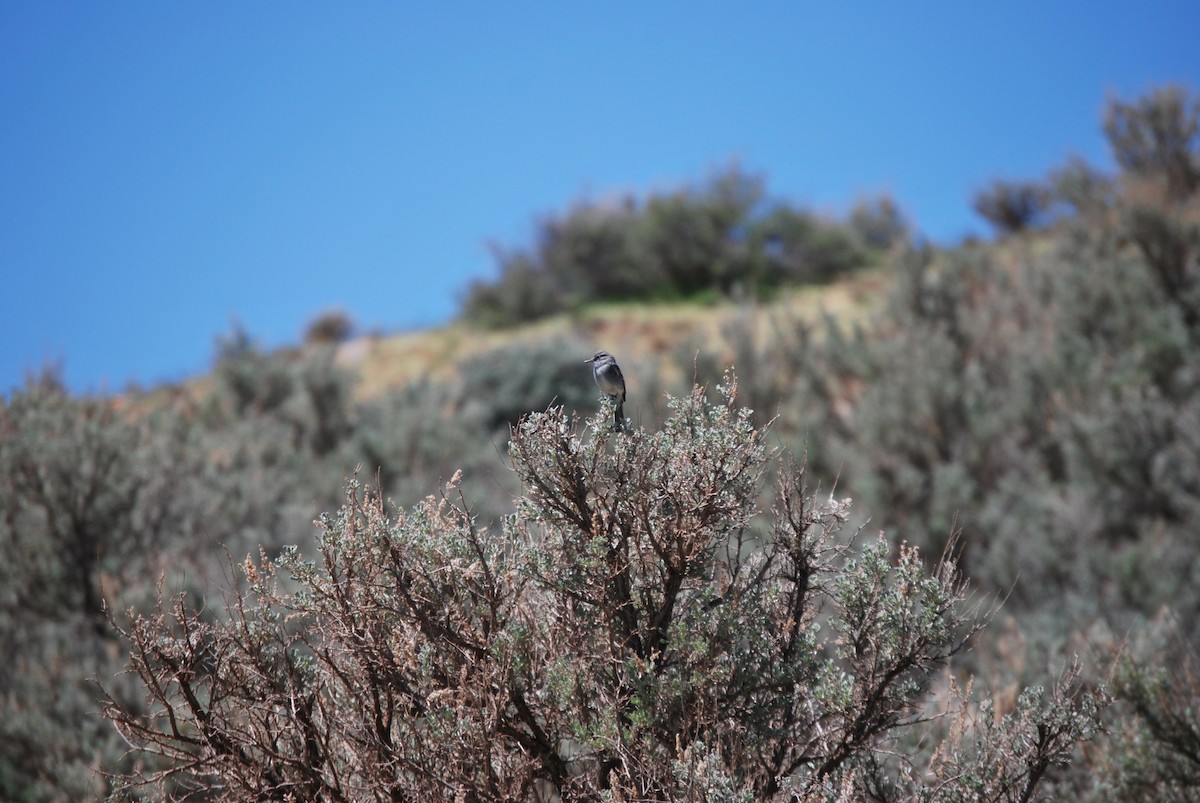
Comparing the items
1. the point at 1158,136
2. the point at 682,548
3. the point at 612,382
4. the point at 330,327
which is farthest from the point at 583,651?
the point at 330,327

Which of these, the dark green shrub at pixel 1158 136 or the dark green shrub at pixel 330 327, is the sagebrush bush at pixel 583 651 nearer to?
the dark green shrub at pixel 1158 136

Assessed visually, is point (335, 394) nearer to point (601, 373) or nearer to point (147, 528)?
point (147, 528)

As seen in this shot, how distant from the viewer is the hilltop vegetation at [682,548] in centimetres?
457

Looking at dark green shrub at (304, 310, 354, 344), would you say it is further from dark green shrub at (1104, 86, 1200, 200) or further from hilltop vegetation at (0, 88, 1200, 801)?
dark green shrub at (1104, 86, 1200, 200)

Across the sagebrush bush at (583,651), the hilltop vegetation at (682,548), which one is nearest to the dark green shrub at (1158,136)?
the hilltop vegetation at (682,548)

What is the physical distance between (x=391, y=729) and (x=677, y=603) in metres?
1.41

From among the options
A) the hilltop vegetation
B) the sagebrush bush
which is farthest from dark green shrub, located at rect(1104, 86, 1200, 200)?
the sagebrush bush

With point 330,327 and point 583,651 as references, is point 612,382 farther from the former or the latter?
point 330,327

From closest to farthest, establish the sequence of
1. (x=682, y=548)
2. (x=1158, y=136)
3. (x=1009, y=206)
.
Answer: (x=682, y=548) < (x=1158, y=136) < (x=1009, y=206)

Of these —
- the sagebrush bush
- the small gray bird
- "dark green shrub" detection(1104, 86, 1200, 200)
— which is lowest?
the sagebrush bush

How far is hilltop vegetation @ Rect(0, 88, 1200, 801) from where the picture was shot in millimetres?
4566

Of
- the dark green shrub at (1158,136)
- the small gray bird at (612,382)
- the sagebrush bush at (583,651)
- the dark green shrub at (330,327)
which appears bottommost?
the sagebrush bush at (583,651)

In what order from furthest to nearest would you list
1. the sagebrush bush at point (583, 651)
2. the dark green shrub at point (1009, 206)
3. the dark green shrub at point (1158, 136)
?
the dark green shrub at point (1009, 206) < the dark green shrub at point (1158, 136) < the sagebrush bush at point (583, 651)

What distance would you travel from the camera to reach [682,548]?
459 cm
